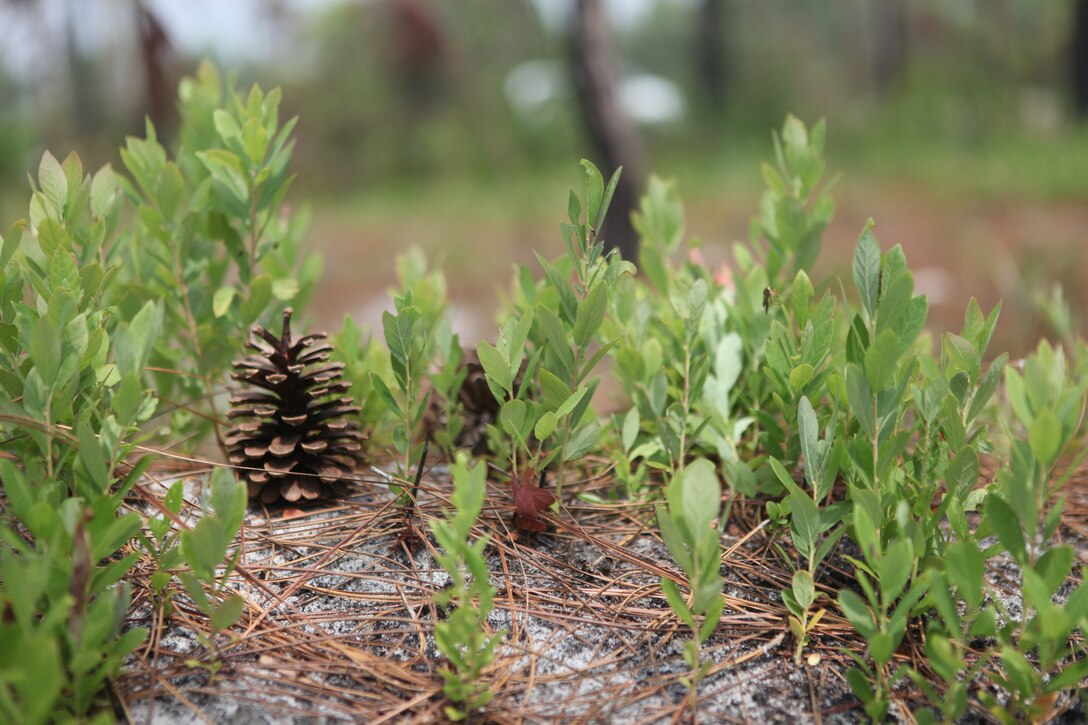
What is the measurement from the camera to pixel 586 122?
16.4 ft

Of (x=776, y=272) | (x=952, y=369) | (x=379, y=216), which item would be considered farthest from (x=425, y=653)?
(x=379, y=216)

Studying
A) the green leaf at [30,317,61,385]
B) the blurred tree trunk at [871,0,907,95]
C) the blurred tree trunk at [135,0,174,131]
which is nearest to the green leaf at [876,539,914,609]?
the green leaf at [30,317,61,385]

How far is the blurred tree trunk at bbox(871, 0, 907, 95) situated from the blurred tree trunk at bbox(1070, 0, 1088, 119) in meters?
7.29

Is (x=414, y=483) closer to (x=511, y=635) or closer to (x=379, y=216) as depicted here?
(x=511, y=635)

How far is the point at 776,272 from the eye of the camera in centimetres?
154

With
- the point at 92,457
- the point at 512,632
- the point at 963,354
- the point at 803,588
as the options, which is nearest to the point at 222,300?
the point at 92,457

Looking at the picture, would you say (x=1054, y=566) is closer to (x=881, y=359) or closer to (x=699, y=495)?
(x=881, y=359)

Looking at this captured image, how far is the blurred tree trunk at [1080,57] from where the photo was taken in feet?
32.1

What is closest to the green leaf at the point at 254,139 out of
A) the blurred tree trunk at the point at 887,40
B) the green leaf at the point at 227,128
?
the green leaf at the point at 227,128

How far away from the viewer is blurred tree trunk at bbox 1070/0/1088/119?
32.1ft

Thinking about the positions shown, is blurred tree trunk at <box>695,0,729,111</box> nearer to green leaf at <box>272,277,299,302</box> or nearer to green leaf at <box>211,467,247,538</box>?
green leaf at <box>272,277,299,302</box>

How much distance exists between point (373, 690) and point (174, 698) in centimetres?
23

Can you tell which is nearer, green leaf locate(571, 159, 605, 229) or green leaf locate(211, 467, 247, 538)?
green leaf locate(211, 467, 247, 538)

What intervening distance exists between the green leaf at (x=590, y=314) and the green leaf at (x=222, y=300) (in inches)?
26.2
